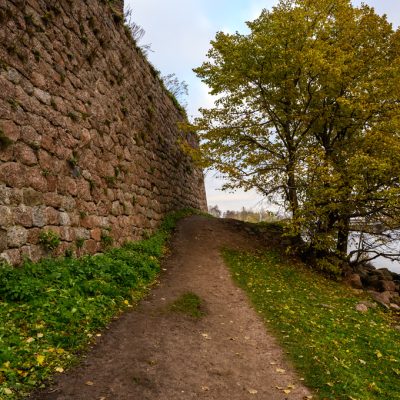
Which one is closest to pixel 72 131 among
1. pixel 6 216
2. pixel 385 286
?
pixel 6 216

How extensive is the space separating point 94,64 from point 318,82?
7.74m

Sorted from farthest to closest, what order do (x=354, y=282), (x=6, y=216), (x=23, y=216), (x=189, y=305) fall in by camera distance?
(x=354, y=282)
(x=189, y=305)
(x=23, y=216)
(x=6, y=216)

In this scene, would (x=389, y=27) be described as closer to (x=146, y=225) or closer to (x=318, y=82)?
(x=318, y=82)

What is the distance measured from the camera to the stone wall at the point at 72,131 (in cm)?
686

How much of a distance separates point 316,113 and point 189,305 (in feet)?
29.6

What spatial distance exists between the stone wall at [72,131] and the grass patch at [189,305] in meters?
2.38

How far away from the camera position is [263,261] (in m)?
13.3

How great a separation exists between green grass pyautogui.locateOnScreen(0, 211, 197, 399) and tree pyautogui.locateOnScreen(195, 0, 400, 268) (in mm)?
6687

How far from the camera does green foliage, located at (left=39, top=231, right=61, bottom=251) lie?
285 inches

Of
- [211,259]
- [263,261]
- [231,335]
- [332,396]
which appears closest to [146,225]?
[211,259]

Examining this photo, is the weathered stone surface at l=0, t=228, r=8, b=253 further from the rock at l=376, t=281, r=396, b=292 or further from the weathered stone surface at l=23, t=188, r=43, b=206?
the rock at l=376, t=281, r=396, b=292

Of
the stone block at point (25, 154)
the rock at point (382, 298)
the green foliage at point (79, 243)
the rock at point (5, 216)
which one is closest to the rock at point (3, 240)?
the rock at point (5, 216)

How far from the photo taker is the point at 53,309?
5.78 meters

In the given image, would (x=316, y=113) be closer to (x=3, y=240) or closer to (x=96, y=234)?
(x=96, y=234)
